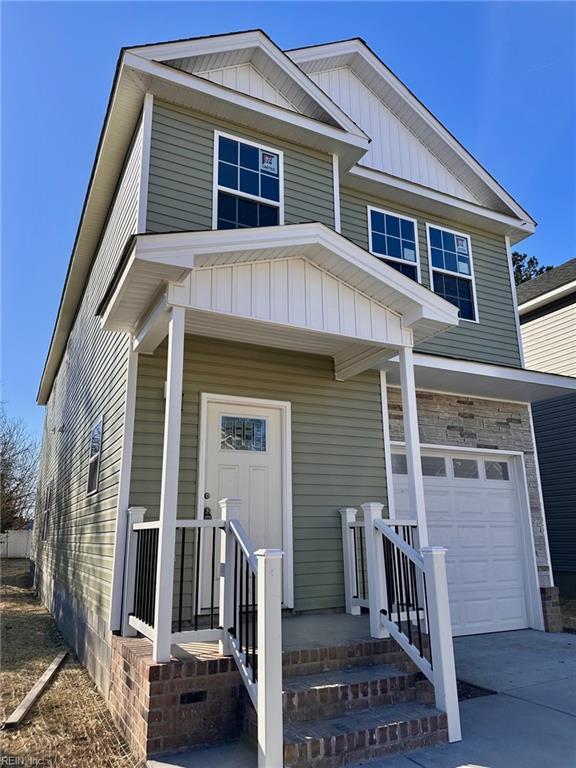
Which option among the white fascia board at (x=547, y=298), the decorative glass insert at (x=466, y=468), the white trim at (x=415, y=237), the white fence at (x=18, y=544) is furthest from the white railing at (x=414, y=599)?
the white fence at (x=18, y=544)

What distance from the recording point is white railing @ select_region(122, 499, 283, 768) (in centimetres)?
294

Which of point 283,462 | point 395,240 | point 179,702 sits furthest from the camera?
point 395,240

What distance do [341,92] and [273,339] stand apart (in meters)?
4.51

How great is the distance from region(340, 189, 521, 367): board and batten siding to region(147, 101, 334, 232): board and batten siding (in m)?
1.11

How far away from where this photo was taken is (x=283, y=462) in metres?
5.67

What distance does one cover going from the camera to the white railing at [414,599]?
3613mm

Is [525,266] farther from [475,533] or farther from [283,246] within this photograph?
[283,246]

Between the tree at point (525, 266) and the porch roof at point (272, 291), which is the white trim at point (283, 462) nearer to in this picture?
the porch roof at point (272, 291)

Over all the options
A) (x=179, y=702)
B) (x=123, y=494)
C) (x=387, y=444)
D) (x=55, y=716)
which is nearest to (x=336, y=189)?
(x=387, y=444)

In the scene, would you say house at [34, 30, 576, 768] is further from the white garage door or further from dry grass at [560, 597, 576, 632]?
dry grass at [560, 597, 576, 632]

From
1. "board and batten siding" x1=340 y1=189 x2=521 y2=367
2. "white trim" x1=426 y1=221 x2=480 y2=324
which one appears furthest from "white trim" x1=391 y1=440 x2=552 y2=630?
"white trim" x1=426 y1=221 x2=480 y2=324

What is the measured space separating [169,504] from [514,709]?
3.18 meters

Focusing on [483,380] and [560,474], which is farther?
[560,474]

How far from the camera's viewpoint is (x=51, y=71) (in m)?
6.93
